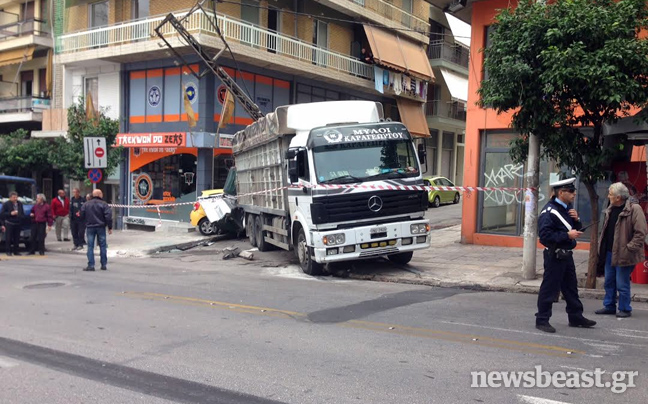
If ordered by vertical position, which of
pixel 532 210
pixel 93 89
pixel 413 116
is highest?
pixel 93 89

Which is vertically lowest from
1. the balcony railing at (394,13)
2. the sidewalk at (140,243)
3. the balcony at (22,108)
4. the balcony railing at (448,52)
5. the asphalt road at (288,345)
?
the sidewalk at (140,243)

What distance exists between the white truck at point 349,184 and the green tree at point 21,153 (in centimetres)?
1805

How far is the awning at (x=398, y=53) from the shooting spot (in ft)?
91.9

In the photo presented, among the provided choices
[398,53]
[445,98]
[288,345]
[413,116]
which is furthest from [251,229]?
[445,98]

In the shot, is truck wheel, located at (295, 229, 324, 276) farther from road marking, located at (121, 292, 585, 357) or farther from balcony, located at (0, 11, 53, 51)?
balcony, located at (0, 11, 53, 51)

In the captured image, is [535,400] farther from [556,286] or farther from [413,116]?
[413,116]

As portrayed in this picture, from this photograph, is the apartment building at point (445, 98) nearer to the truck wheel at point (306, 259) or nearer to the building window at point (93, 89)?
the building window at point (93, 89)

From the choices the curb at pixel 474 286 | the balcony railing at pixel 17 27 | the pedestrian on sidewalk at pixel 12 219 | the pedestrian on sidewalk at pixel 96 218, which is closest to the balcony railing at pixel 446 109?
the balcony railing at pixel 17 27

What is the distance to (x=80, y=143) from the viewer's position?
69.9ft

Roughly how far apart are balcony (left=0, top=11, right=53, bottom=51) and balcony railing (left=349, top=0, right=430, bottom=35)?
586 inches

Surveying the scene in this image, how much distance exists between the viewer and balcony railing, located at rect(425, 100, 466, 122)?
3516cm

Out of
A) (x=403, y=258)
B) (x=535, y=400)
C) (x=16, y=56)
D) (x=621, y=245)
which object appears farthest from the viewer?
(x=16, y=56)

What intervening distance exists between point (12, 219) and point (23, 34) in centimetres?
1534

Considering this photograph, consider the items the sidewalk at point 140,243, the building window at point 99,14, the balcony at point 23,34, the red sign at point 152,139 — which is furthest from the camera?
the balcony at point 23,34
